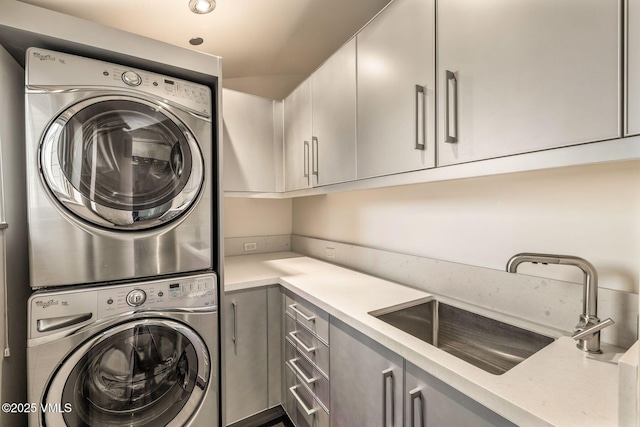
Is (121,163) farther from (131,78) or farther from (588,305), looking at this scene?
(588,305)

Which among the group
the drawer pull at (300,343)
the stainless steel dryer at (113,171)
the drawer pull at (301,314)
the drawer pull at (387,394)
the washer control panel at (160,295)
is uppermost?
the stainless steel dryer at (113,171)

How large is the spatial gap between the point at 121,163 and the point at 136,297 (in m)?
0.61

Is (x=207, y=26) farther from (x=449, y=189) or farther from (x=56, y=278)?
(x=449, y=189)

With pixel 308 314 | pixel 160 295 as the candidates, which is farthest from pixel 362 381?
pixel 160 295

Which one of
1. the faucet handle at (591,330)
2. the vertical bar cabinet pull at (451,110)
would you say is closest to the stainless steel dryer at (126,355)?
the vertical bar cabinet pull at (451,110)

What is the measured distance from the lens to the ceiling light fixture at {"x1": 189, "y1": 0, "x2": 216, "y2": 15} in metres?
1.51

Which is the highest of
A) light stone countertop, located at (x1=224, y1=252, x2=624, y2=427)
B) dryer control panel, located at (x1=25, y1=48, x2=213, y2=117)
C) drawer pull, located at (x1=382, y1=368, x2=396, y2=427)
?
dryer control panel, located at (x1=25, y1=48, x2=213, y2=117)

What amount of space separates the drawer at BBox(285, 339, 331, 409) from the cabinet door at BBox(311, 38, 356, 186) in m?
1.01

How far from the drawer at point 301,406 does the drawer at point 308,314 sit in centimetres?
35

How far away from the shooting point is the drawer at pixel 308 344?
4.31ft

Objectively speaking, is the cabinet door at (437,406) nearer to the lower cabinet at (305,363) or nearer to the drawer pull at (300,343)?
the lower cabinet at (305,363)

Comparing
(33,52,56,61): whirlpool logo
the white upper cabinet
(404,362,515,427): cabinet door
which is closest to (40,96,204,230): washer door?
(33,52,56,61): whirlpool logo

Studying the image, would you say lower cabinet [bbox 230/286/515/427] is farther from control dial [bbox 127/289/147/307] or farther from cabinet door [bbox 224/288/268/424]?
control dial [bbox 127/289/147/307]

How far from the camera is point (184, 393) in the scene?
4.43 feet
